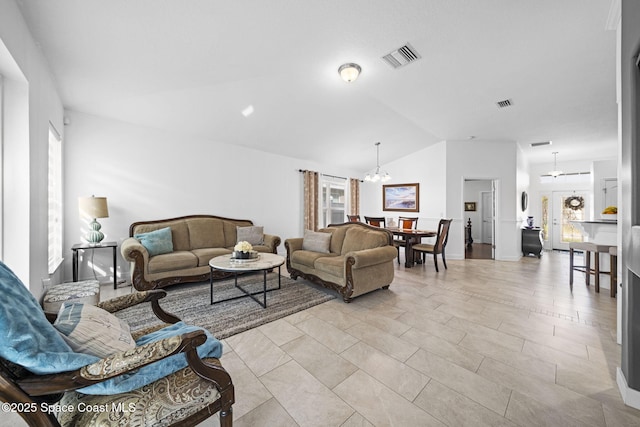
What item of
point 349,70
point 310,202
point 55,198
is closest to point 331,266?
point 349,70

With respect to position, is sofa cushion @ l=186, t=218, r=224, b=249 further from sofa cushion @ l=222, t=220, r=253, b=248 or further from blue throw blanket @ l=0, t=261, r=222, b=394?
blue throw blanket @ l=0, t=261, r=222, b=394

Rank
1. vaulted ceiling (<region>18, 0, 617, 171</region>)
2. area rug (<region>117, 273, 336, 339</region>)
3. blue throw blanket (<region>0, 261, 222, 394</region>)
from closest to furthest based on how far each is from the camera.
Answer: blue throw blanket (<region>0, 261, 222, 394</region>) → vaulted ceiling (<region>18, 0, 617, 171</region>) → area rug (<region>117, 273, 336, 339</region>)

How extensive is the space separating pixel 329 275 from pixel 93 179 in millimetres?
3723

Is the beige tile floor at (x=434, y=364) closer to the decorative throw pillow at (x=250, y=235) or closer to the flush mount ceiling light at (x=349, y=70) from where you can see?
the decorative throw pillow at (x=250, y=235)

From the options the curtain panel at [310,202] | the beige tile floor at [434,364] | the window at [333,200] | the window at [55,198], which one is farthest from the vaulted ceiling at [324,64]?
the beige tile floor at [434,364]

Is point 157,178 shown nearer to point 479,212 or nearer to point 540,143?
point 540,143

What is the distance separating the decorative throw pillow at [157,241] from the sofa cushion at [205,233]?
418mm

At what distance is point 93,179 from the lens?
3.73 meters

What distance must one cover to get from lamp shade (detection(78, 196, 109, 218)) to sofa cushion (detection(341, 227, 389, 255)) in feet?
11.3

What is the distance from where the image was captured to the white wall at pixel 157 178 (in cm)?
363

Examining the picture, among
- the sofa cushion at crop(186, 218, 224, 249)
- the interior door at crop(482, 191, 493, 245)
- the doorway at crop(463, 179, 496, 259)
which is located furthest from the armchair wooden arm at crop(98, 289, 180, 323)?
the interior door at crop(482, 191, 493, 245)

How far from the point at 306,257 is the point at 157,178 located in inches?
113

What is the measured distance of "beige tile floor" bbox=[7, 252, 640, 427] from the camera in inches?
57.5

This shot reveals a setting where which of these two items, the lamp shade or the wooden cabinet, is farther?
the wooden cabinet
